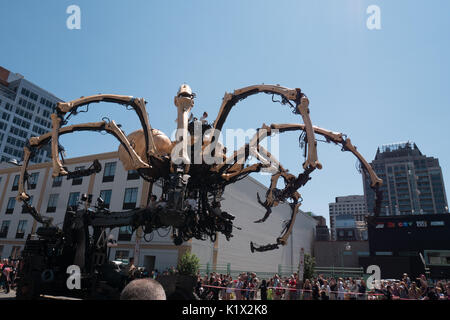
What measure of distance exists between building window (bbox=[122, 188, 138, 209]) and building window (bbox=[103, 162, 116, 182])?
338 cm

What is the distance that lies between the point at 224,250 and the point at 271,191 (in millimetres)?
30372

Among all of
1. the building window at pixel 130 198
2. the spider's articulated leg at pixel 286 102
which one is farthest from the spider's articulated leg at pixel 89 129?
the building window at pixel 130 198

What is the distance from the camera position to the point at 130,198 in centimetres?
3747

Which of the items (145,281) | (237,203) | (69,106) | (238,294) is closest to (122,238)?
(237,203)

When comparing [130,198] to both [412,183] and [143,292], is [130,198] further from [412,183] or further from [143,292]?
[412,183]

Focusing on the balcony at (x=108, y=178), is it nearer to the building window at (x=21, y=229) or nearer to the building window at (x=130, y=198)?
the building window at (x=130, y=198)

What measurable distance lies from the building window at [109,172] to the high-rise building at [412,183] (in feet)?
487

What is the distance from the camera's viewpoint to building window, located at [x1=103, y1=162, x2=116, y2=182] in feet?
130

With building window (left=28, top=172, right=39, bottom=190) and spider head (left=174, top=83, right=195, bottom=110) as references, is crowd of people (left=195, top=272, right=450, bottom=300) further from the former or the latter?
building window (left=28, top=172, right=39, bottom=190)

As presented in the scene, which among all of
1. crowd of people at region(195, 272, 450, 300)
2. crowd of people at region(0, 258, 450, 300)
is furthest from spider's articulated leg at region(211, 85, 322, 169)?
crowd of people at region(195, 272, 450, 300)

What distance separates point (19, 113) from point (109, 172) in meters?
84.2

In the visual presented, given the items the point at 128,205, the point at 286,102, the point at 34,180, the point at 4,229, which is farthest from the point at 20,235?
the point at 286,102

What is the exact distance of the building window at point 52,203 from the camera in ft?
141

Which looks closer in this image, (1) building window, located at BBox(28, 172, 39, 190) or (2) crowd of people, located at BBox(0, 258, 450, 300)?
(2) crowd of people, located at BBox(0, 258, 450, 300)
